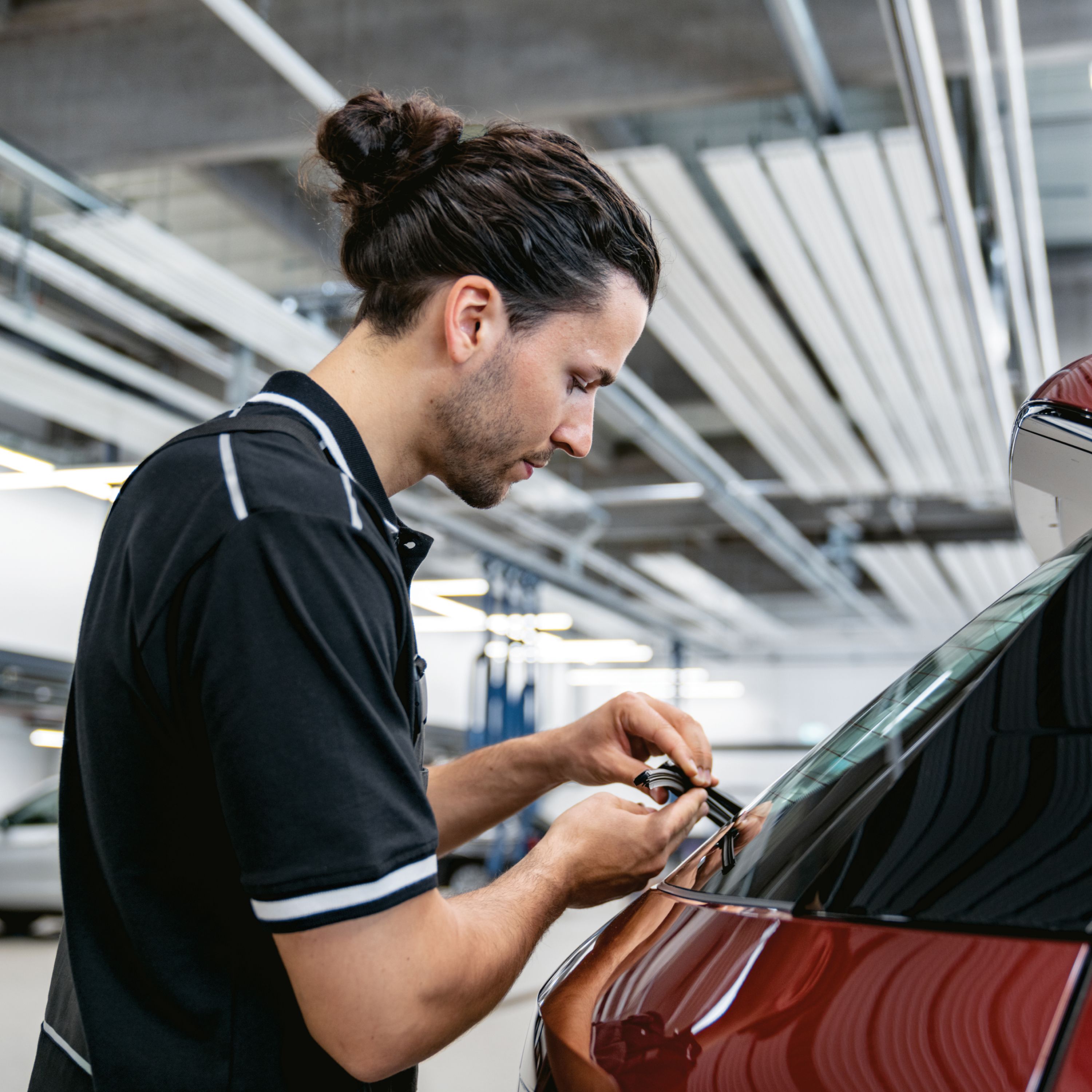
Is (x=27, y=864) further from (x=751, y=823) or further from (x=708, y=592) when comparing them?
(x=708, y=592)

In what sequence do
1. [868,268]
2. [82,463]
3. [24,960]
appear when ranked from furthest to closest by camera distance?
[24,960] → [82,463] → [868,268]

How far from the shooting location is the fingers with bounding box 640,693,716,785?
126 cm

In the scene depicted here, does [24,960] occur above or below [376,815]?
below

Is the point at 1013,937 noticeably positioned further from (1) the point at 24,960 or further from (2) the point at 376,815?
(1) the point at 24,960

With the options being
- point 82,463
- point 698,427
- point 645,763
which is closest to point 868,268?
point 645,763

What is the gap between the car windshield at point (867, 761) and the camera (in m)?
0.82

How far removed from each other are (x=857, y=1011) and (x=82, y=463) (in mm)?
5092

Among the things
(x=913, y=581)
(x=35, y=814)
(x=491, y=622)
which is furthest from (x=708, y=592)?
(x=35, y=814)

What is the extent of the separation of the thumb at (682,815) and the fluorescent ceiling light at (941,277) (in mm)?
2297

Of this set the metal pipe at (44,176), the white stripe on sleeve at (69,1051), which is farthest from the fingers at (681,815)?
the metal pipe at (44,176)

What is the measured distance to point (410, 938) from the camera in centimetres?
78

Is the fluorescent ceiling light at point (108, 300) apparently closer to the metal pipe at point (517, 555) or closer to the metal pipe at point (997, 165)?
the metal pipe at point (517, 555)

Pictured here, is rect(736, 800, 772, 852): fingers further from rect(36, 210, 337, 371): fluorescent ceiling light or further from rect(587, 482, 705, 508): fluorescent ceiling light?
rect(587, 482, 705, 508): fluorescent ceiling light

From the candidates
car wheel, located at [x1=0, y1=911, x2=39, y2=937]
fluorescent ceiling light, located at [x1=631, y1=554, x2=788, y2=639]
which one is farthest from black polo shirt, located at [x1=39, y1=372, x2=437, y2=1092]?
fluorescent ceiling light, located at [x1=631, y1=554, x2=788, y2=639]
